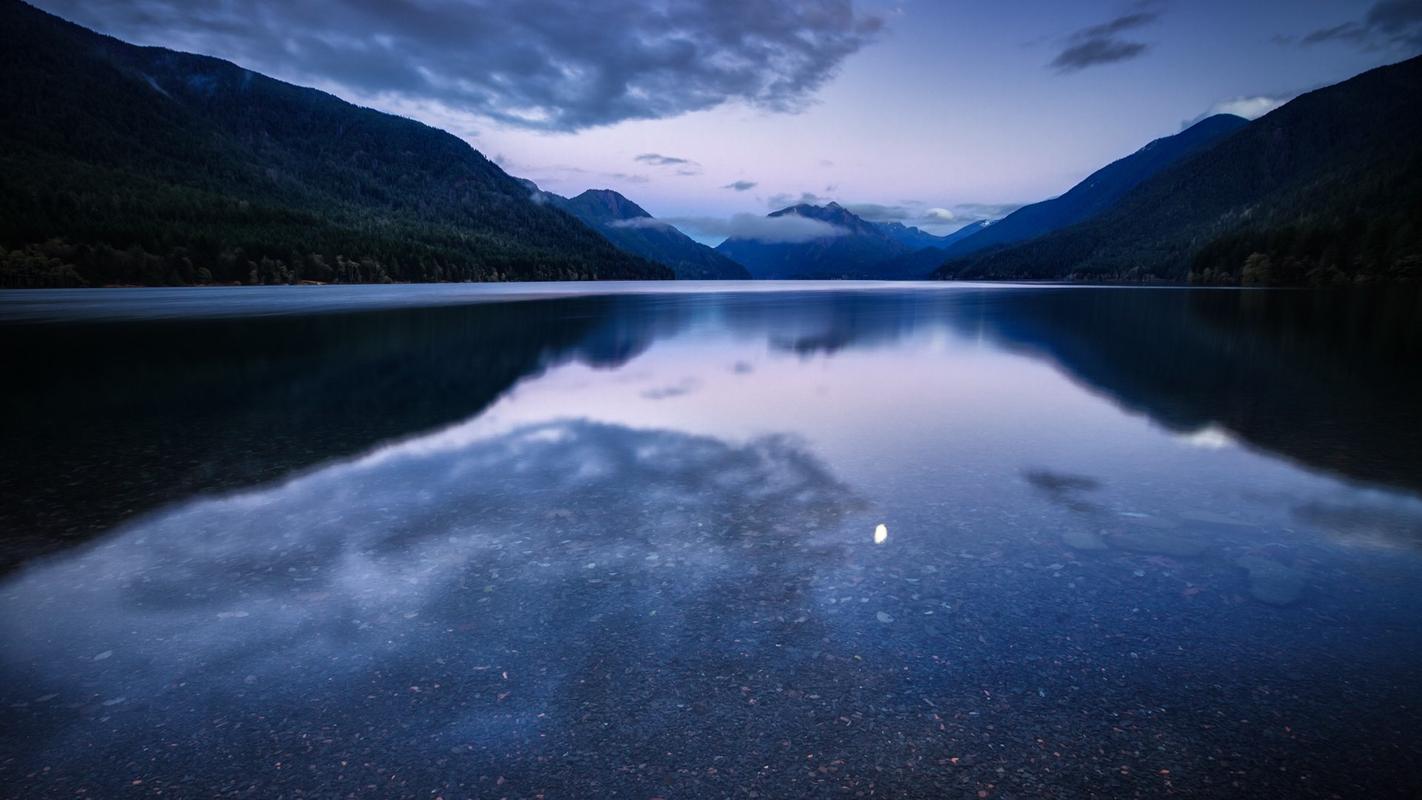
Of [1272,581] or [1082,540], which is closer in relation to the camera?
[1272,581]

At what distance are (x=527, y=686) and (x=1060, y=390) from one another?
20.5 meters

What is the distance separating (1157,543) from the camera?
29.3 ft

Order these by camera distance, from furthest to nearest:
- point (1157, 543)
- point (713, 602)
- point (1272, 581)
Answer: point (1157, 543), point (1272, 581), point (713, 602)

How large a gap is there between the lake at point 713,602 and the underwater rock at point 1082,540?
6 cm

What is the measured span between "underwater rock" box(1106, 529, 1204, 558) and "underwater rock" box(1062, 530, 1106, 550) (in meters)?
0.17

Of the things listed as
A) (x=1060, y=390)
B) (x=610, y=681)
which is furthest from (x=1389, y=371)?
(x=610, y=681)

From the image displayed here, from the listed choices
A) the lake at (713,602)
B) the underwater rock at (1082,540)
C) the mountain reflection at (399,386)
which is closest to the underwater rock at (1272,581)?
the lake at (713,602)

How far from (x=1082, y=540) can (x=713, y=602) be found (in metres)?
5.34

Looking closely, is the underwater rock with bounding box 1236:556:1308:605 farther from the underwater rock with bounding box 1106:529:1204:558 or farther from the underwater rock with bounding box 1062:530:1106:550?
the underwater rock with bounding box 1062:530:1106:550

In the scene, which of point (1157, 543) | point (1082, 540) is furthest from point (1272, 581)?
point (1082, 540)

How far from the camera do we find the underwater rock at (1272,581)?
24.0ft

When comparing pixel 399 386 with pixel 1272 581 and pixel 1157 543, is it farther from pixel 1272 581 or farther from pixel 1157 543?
pixel 1272 581

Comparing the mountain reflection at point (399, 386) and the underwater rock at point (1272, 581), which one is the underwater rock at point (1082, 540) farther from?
the mountain reflection at point (399, 386)

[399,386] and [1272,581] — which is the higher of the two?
[399,386]
